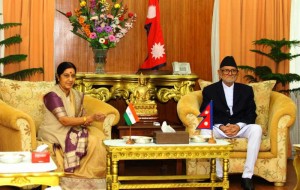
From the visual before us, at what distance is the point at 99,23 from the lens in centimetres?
602

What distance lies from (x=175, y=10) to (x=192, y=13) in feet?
0.71

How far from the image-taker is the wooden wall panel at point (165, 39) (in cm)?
675

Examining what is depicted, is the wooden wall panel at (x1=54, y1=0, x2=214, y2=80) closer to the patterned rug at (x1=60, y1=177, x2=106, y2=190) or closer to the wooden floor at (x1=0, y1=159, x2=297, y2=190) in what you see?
the wooden floor at (x1=0, y1=159, x2=297, y2=190)

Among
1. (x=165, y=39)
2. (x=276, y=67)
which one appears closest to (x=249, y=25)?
(x=276, y=67)

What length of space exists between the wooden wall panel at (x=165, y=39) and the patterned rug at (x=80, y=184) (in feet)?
7.45

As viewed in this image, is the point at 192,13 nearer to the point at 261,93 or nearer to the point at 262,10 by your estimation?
the point at 262,10

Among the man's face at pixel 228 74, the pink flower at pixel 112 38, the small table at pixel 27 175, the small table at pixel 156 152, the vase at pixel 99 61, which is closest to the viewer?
the small table at pixel 27 175

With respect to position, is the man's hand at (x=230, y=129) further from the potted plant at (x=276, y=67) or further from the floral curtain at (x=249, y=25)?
the floral curtain at (x=249, y=25)

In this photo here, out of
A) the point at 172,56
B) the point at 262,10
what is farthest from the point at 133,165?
the point at 262,10

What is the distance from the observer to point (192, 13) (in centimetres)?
700

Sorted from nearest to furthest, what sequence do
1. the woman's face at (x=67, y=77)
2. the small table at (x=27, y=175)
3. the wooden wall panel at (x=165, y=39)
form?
1. the small table at (x=27, y=175)
2. the woman's face at (x=67, y=77)
3. the wooden wall panel at (x=165, y=39)

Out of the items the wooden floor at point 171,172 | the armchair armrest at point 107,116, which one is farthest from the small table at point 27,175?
the armchair armrest at point 107,116

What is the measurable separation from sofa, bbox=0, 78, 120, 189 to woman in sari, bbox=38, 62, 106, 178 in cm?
7

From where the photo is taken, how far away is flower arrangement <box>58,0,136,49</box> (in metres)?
5.99
